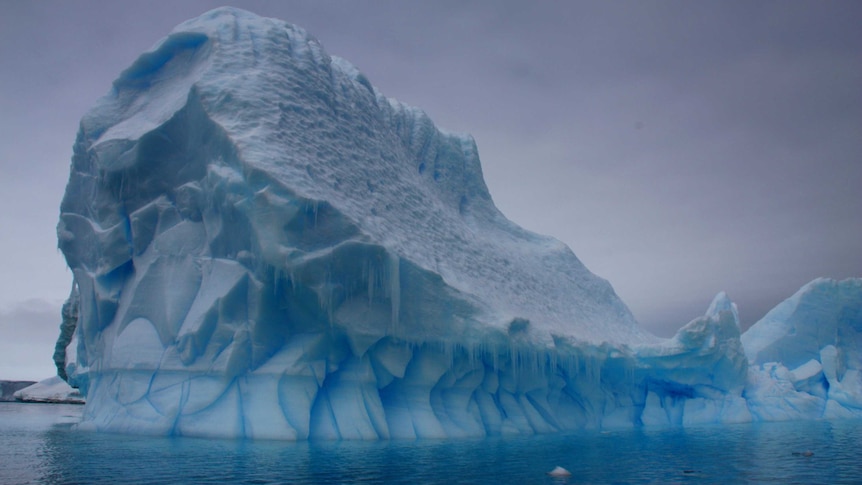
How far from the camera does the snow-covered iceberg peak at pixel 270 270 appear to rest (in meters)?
12.0

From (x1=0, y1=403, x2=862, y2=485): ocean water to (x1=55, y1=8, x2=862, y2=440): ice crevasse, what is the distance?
122 centimetres

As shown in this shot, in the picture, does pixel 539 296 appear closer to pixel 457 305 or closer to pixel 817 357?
pixel 457 305

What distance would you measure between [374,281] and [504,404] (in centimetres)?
565

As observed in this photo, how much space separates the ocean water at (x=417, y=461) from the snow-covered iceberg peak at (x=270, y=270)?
1274mm

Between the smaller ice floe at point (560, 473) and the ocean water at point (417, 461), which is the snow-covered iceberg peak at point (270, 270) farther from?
the smaller ice floe at point (560, 473)

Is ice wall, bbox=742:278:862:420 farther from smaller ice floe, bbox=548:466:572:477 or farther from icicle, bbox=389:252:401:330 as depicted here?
smaller ice floe, bbox=548:466:572:477

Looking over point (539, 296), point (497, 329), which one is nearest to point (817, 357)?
point (539, 296)

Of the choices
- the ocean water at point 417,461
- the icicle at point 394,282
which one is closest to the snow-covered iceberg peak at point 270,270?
the icicle at point 394,282

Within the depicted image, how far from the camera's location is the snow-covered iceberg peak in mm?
11969

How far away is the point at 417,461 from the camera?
9.10 m

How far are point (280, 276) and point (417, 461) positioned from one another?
4.77 meters

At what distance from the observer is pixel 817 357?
24453 millimetres

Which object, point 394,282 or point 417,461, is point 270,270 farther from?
point 417,461

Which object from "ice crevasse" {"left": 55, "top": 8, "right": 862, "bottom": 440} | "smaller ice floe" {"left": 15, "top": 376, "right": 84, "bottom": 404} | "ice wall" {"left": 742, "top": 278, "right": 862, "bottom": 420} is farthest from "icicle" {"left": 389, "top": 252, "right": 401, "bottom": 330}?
"smaller ice floe" {"left": 15, "top": 376, "right": 84, "bottom": 404}
